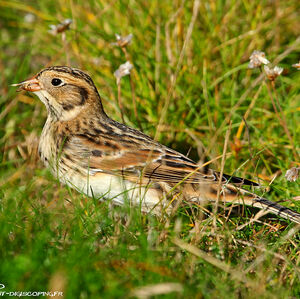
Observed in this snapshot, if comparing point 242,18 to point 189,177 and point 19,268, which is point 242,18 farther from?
point 19,268

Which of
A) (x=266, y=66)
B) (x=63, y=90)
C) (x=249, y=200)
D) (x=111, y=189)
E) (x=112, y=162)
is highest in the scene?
(x=266, y=66)

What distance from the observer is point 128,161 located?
4902 mm

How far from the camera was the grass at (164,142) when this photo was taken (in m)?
3.32

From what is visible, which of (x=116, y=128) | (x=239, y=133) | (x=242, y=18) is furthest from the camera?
(x=242, y=18)

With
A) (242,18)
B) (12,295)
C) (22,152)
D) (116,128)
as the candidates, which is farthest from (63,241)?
(242,18)

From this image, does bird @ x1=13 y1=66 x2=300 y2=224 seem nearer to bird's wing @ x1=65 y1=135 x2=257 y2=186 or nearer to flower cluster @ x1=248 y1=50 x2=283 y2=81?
bird's wing @ x1=65 y1=135 x2=257 y2=186

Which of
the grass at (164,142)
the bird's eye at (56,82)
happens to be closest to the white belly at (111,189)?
the grass at (164,142)

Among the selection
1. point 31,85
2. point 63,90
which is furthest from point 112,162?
point 31,85

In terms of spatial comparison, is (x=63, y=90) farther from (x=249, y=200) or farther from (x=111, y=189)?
(x=249, y=200)

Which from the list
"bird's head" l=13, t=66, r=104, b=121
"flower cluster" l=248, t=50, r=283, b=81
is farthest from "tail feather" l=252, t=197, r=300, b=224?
"bird's head" l=13, t=66, r=104, b=121

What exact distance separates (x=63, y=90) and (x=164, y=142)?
142 cm

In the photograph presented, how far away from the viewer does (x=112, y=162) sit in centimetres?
491

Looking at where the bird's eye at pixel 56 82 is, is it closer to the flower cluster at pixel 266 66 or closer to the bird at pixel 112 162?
the bird at pixel 112 162

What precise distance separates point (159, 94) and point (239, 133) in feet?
3.80
